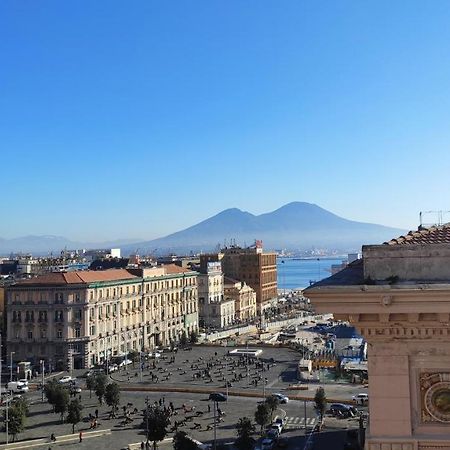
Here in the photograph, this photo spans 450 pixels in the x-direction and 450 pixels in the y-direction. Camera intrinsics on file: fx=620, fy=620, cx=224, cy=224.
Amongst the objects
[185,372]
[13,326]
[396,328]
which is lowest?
[185,372]

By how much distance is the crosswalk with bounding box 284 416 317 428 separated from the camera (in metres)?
38.8

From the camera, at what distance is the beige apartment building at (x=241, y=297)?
104 metres

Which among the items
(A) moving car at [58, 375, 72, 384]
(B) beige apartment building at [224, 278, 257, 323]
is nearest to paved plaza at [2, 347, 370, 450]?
(A) moving car at [58, 375, 72, 384]

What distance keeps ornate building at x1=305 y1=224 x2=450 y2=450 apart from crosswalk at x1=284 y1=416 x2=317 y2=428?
105ft

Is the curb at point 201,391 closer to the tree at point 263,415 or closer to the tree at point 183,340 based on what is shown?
the tree at point 263,415

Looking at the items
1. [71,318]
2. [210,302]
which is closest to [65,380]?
[71,318]

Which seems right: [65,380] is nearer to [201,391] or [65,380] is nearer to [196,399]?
[201,391]

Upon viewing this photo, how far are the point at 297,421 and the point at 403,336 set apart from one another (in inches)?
1321

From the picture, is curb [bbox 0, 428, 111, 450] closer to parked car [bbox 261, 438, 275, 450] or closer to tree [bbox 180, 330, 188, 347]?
parked car [bbox 261, 438, 275, 450]

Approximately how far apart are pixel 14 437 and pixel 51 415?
6.77 metres

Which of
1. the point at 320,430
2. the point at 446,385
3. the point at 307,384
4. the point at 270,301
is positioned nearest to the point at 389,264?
the point at 446,385

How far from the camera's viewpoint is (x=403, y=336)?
834 centimetres

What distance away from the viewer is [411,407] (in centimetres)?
829

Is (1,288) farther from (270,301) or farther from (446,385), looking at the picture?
(446,385)
